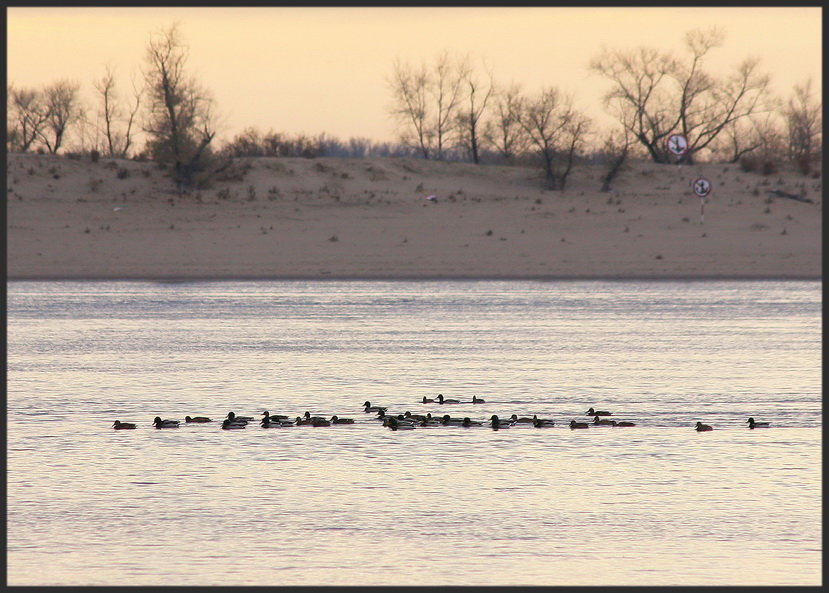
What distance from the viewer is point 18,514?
1012cm

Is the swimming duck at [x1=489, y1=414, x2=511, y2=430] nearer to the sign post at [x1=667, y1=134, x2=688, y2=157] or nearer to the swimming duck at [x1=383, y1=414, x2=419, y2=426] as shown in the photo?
the swimming duck at [x1=383, y1=414, x2=419, y2=426]

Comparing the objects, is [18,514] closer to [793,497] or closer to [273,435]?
[273,435]

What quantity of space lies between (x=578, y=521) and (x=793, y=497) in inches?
74.5

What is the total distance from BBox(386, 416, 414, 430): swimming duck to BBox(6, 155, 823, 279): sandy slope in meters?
25.3

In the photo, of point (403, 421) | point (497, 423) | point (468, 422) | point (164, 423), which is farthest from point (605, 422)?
point (164, 423)

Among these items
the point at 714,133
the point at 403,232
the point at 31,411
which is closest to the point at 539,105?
the point at 714,133

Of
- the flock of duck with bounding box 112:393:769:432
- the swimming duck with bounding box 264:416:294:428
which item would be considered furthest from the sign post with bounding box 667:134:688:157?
the swimming duck with bounding box 264:416:294:428

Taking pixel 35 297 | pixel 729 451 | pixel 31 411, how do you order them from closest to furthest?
pixel 729 451 < pixel 31 411 < pixel 35 297

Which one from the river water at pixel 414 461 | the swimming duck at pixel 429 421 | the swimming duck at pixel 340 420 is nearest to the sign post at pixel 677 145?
the river water at pixel 414 461

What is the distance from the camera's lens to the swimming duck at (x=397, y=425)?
13.7 meters

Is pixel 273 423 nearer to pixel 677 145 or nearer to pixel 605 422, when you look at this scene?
pixel 605 422

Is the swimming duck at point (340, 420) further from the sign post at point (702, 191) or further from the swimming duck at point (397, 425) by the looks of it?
the sign post at point (702, 191)

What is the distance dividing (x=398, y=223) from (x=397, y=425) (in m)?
34.7

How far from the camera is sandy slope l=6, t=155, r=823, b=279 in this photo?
40.3m
